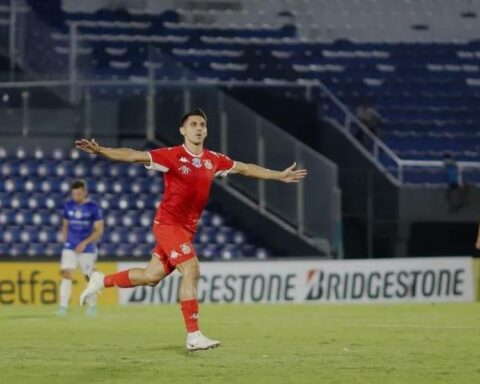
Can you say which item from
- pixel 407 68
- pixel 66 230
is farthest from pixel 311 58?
pixel 66 230

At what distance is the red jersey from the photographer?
41.7 ft

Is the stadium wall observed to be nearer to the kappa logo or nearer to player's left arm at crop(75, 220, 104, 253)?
player's left arm at crop(75, 220, 104, 253)

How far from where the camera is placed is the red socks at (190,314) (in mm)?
12422

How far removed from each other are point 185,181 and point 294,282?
1276 centimetres

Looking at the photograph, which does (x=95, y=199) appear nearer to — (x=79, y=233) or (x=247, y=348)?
(x=79, y=233)

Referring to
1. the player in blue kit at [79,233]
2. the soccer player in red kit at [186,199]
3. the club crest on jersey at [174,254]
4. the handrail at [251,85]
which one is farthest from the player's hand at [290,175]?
the handrail at [251,85]

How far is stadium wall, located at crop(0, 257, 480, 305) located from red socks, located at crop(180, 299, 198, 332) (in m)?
12.1

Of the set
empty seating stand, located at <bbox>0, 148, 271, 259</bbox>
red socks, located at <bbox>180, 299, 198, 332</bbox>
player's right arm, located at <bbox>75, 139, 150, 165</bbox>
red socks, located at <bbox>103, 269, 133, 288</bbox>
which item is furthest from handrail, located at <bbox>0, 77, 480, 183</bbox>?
red socks, located at <bbox>180, 299, 198, 332</bbox>

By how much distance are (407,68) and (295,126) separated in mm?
6018

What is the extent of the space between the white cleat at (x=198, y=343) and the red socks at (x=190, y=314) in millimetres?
58

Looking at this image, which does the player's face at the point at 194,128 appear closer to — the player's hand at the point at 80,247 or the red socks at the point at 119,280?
the red socks at the point at 119,280

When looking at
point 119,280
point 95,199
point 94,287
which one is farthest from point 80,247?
point 119,280

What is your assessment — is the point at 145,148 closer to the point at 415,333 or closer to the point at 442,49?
the point at 442,49

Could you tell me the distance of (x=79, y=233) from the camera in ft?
69.8
